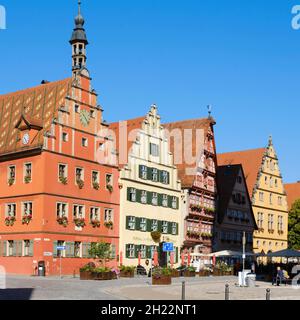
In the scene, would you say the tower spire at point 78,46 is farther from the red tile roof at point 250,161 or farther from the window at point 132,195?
the red tile roof at point 250,161

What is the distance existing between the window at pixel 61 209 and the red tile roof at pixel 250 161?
102ft

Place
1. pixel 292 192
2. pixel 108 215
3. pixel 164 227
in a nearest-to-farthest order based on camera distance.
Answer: pixel 108 215 → pixel 164 227 → pixel 292 192

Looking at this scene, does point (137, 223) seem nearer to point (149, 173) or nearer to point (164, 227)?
point (164, 227)

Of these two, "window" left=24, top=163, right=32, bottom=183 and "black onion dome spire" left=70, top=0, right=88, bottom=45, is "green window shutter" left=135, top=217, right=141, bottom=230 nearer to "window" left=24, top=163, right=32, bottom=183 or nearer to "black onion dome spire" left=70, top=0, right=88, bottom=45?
"window" left=24, top=163, right=32, bottom=183

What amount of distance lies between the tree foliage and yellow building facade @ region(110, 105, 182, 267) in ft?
81.7

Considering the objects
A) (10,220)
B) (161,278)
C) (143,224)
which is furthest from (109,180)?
(161,278)

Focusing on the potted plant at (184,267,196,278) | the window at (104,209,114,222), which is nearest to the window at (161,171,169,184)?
the window at (104,209,114,222)

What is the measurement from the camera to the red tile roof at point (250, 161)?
77.1 meters

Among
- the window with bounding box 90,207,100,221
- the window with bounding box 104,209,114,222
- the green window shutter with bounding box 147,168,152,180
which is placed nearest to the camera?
the window with bounding box 90,207,100,221

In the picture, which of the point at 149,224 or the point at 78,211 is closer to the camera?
the point at 78,211

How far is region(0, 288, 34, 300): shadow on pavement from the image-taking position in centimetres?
2470

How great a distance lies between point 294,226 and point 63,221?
41891 mm

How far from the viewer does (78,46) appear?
56.6 m

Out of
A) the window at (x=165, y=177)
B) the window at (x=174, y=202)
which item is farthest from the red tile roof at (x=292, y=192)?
the window at (x=165, y=177)
